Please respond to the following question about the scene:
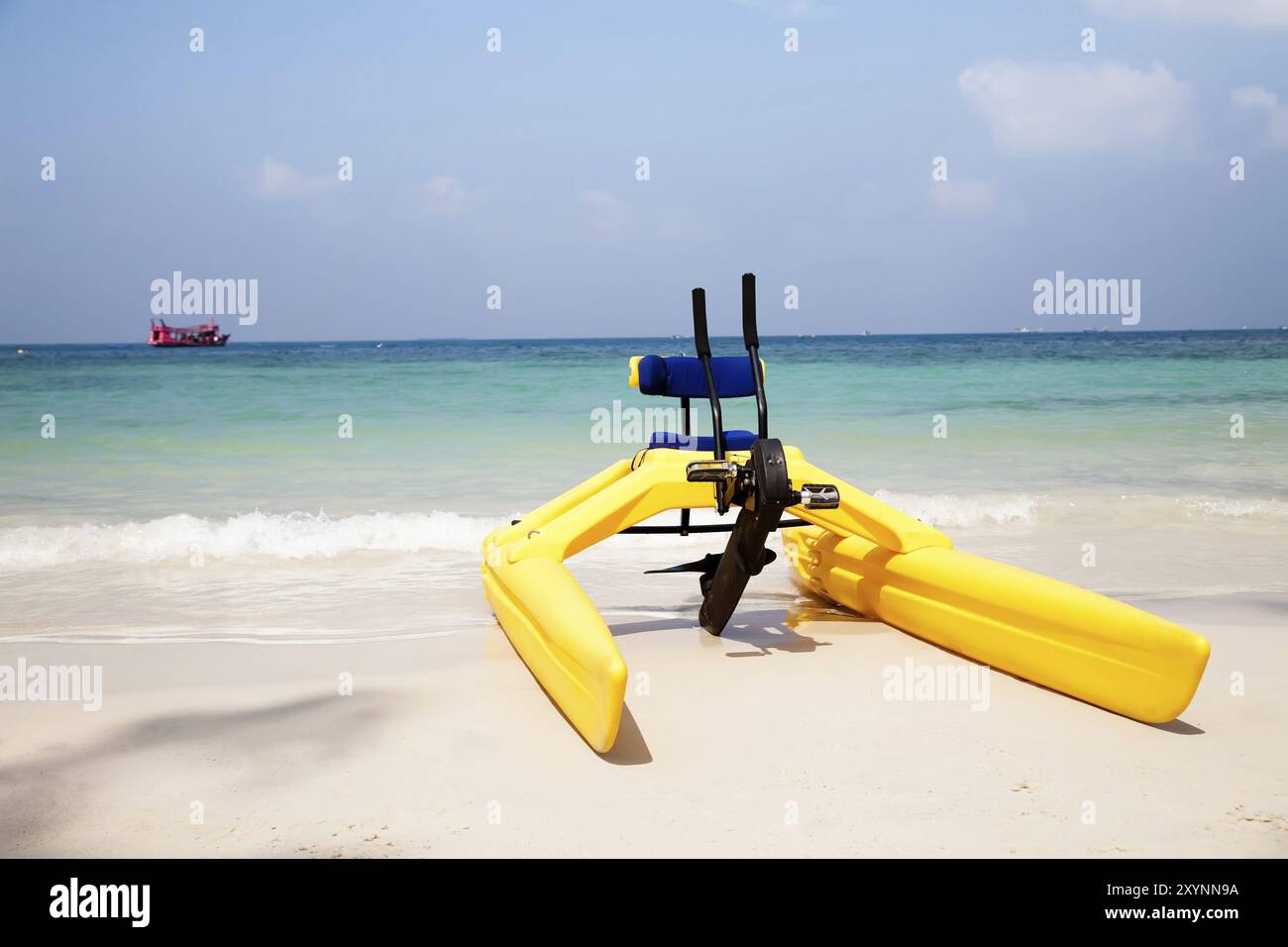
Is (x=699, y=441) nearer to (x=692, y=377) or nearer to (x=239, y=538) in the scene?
(x=692, y=377)

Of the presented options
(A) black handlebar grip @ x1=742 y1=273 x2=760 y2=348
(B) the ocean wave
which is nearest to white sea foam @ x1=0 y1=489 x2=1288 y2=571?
(B) the ocean wave

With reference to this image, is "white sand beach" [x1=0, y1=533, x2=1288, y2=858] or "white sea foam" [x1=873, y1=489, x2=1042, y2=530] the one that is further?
"white sea foam" [x1=873, y1=489, x2=1042, y2=530]

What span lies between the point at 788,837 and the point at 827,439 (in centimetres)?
972

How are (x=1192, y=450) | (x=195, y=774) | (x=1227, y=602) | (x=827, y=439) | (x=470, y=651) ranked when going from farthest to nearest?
(x=827, y=439) → (x=1192, y=450) → (x=1227, y=602) → (x=470, y=651) → (x=195, y=774)

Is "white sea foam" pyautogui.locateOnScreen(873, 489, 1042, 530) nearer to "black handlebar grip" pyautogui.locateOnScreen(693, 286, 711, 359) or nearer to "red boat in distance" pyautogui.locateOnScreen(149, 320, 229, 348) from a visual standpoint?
"black handlebar grip" pyautogui.locateOnScreen(693, 286, 711, 359)

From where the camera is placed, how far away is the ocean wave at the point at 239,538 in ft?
20.2

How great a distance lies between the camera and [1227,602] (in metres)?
4.73

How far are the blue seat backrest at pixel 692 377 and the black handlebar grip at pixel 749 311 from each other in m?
0.40

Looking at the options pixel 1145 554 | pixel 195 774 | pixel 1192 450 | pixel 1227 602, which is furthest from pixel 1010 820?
pixel 1192 450

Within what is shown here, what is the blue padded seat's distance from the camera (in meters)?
4.24

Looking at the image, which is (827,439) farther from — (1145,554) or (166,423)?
(166,423)

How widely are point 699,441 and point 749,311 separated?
0.66m

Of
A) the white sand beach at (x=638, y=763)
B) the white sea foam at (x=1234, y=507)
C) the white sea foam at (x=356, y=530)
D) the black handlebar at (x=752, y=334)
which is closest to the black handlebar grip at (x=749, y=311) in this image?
the black handlebar at (x=752, y=334)

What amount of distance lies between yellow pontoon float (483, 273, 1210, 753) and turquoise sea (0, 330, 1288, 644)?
1.26 meters
